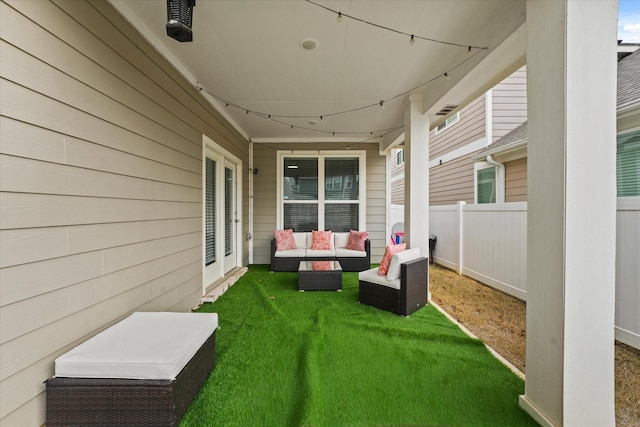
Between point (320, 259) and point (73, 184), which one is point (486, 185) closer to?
point (320, 259)

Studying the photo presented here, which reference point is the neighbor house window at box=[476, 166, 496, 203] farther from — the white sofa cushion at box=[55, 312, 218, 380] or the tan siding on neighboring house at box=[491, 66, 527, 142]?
the white sofa cushion at box=[55, 312, 218, 380]

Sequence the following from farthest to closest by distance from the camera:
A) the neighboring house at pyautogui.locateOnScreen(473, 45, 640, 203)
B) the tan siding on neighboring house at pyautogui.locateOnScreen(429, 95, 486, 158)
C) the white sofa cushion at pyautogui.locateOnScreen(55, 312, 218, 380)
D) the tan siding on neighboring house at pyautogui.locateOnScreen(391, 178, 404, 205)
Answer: the tan siding on neighboring house at pyautogui.locateOnScreen(391, 178, 404, 205) → the tan siding on neighboring house at pyautogui.locateOnScreen(429, 95, 486, 158) → the neighboring house at pyautogui.locateOnScreen(473, 45, 640, 203) → the white sofa cushion at pyautogui.locateOnScreen(55, 312, 218, 380)

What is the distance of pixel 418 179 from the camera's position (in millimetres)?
3396

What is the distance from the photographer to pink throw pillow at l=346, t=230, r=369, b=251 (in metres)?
5.21

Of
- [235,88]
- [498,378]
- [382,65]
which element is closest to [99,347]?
[498,378]

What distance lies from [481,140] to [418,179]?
3.05 m

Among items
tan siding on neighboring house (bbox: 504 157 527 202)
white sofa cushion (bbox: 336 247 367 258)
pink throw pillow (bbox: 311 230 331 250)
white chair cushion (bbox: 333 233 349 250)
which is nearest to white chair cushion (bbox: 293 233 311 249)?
pink throw pillow (bbox: 311 230 331 250)

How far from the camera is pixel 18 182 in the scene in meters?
1.26

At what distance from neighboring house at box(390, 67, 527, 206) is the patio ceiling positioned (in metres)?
2.28

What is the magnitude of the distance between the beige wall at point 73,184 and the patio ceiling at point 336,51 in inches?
20.4

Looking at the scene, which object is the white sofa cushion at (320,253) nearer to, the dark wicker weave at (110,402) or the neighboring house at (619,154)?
the neighboring house at (619,154)

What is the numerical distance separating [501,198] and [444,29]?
3.96 m

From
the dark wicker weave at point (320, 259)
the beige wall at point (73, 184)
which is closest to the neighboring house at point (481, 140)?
the dark wicker weave at point (320, 259)

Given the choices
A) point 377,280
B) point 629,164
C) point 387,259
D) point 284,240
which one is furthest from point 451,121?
point 377,280
